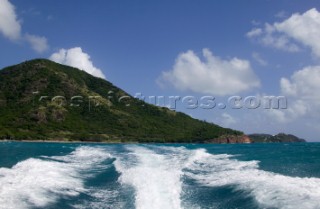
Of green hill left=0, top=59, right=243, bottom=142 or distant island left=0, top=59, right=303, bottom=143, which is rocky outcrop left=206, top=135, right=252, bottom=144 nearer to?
distant island left=0, top=59, right=303, bottom=143

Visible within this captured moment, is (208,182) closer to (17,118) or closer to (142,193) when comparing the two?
(142,193)

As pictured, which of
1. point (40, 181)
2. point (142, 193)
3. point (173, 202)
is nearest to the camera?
point (173, 202)

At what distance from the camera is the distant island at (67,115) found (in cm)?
14538

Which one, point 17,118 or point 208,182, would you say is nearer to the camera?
point 208,182

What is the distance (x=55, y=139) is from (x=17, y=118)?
17.9 meters

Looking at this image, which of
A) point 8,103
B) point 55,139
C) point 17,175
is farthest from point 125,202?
point 8,103

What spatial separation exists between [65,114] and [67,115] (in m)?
1.13

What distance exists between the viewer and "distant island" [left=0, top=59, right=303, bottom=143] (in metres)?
145

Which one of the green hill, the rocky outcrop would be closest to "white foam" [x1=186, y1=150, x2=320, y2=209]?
the green hill

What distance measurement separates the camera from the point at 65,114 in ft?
539

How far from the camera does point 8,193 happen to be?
20.0 metres

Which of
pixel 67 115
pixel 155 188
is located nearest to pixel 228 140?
pixel 67 115

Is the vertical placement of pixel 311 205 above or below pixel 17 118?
below

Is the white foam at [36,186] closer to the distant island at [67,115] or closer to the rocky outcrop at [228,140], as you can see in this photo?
the distant island at [67,115]
